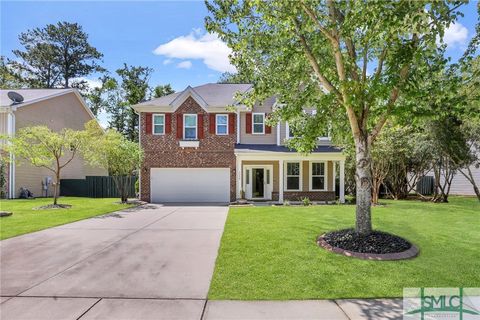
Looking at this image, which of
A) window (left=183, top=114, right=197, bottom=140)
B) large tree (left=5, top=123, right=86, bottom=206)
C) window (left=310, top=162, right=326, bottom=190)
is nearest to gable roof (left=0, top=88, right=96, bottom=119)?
large tree (left=5, top=123, right=86, bottom=206)

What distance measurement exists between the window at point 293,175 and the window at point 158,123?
8.03 m

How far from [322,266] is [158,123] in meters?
15.5

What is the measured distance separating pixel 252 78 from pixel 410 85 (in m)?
4.10

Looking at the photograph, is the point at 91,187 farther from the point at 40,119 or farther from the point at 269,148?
the point at 269,148

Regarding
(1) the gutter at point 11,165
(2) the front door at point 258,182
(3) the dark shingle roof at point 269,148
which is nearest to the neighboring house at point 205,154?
(3) the dark shingle roof at point 269,148

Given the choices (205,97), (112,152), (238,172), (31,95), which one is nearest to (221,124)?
(205,97)

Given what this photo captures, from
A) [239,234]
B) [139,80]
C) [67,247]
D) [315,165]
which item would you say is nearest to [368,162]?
[239,234]

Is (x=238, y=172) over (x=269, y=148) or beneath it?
beneath

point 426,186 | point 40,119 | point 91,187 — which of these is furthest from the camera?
point 426,186

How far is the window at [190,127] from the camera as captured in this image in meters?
19.3

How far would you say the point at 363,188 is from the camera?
24.5ft

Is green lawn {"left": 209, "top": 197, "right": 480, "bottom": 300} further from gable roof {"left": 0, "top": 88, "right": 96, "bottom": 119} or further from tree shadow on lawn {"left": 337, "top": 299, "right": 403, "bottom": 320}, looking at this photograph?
gable roof {"left": 0, "top": 88, "right": 96, "bottom": 119}

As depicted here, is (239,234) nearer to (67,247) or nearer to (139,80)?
(67,247)

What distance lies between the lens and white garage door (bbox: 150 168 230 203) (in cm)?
1944
